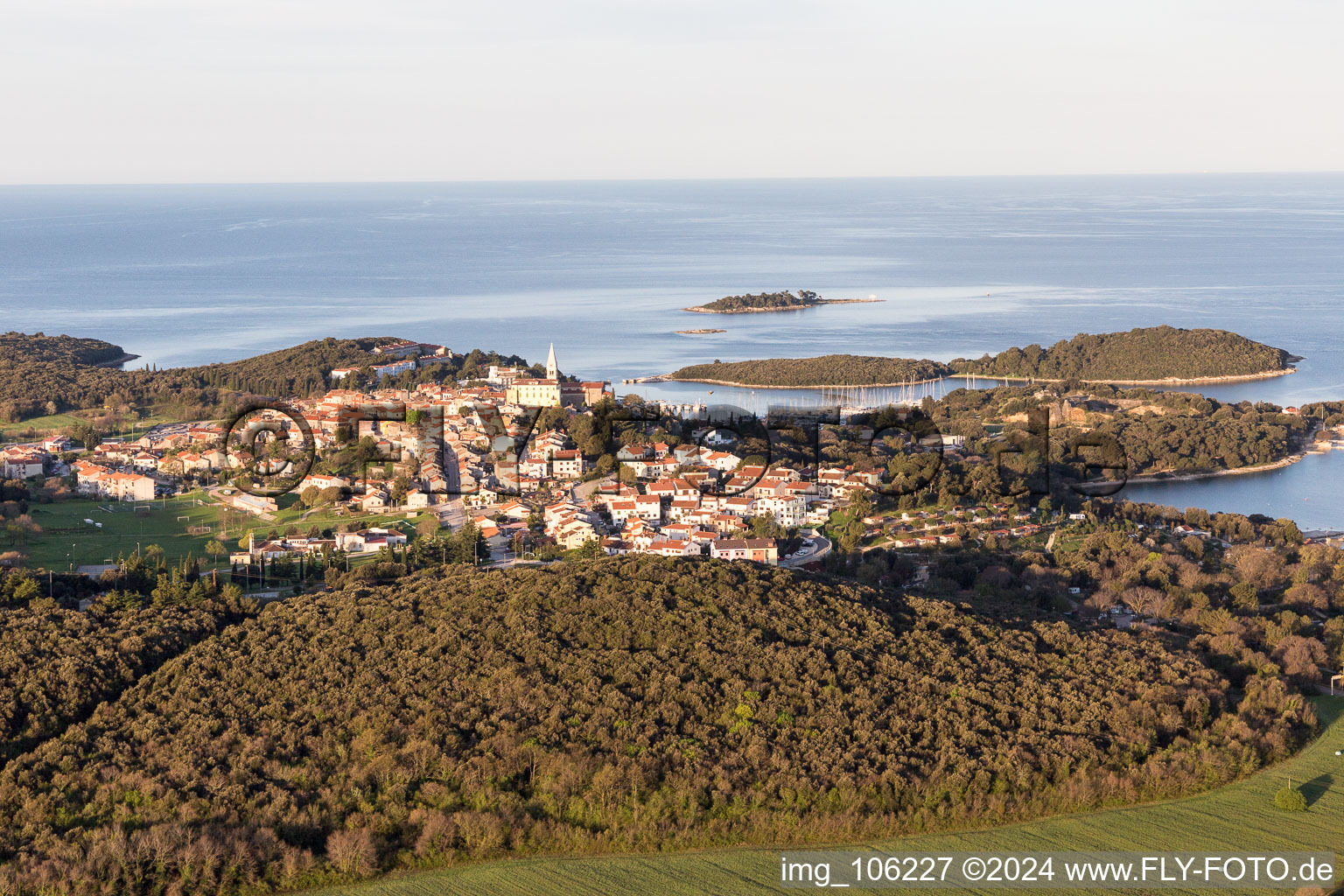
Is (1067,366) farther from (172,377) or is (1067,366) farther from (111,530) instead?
(111,530)

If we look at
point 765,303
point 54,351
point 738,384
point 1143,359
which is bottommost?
point 738,384

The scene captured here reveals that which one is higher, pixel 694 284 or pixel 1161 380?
pixel 694 284

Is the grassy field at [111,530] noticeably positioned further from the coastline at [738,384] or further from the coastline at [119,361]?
the coastline at [738,384]

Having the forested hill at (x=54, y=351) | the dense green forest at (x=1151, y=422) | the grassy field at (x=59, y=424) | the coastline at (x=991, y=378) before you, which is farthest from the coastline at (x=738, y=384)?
the forested hill at (x=54, y=351)

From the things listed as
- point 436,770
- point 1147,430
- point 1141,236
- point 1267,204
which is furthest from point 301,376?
point 1267,204

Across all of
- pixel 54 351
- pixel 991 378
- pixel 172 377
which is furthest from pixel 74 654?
pixel 991 378

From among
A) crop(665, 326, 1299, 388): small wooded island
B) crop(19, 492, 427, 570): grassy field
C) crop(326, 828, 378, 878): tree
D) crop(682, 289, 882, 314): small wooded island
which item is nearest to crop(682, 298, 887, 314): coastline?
crop(682, 289, 882, 314): small wooded island
